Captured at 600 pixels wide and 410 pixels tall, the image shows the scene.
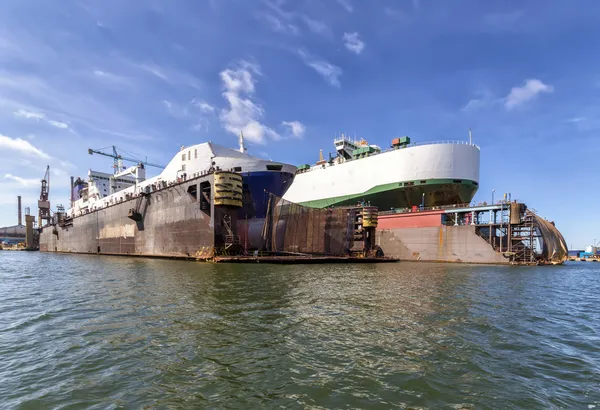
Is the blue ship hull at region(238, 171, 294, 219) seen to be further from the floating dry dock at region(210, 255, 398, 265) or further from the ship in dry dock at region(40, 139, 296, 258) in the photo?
the floating dry dock at region(210, 255, 398, 265)

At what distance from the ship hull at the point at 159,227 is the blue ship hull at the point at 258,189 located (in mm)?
6619

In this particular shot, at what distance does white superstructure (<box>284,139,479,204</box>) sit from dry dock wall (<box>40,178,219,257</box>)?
23.4 meters

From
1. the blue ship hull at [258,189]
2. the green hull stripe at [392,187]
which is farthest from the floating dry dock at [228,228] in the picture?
the green hull stripe at [392,187]

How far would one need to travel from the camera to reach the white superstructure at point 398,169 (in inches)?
1567

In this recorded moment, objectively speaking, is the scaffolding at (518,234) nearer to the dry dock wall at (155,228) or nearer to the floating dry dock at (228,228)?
the floating dry dock at (228,228)

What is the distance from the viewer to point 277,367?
6.05 m

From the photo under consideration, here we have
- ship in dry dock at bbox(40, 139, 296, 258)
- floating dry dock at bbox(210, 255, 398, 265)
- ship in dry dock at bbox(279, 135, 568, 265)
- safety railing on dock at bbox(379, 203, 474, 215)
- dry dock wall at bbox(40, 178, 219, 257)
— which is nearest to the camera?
floating dry dock at bbox(210, 255, 398, 265)

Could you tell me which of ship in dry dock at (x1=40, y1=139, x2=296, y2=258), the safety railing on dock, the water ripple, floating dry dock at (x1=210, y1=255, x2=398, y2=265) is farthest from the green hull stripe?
the water ripple

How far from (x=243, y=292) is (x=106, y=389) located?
8563 millimetres

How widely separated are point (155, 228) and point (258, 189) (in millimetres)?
13734

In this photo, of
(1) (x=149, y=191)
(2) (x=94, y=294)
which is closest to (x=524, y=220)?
(2) (x=94, y=294)

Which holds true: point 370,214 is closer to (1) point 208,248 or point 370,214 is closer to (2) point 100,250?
(1) point 208,248

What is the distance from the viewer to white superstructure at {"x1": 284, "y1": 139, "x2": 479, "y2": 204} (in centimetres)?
3981

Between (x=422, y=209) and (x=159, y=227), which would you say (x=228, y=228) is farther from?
(x=422, y=209)
